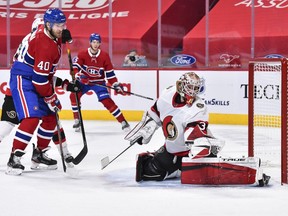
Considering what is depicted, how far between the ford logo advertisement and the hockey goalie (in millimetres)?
4305

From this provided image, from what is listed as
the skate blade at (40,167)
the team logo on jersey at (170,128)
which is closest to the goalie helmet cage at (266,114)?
the team logo on jersey at (170,128)

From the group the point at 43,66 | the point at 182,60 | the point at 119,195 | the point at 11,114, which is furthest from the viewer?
the point at 182,60

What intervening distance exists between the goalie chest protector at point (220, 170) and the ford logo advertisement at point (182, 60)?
15.1 feet

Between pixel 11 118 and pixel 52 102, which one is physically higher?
pixel 52 102

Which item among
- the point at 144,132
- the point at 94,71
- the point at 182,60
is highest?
the point at 182,60

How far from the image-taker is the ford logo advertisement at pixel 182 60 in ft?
28.8

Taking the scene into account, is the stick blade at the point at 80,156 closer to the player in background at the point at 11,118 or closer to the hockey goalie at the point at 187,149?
the player in background at the point at 11,118

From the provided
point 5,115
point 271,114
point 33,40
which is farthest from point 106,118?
point 33,40

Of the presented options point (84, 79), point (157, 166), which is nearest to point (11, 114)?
point (157, 166)

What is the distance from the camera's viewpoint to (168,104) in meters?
4.41

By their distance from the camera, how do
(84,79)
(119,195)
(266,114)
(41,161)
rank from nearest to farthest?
(119,195), (41,161), (266,114), (84,79)

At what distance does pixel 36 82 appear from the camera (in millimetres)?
4594

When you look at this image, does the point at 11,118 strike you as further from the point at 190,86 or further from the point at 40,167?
the point at 190,86

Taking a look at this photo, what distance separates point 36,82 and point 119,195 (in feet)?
3.40
